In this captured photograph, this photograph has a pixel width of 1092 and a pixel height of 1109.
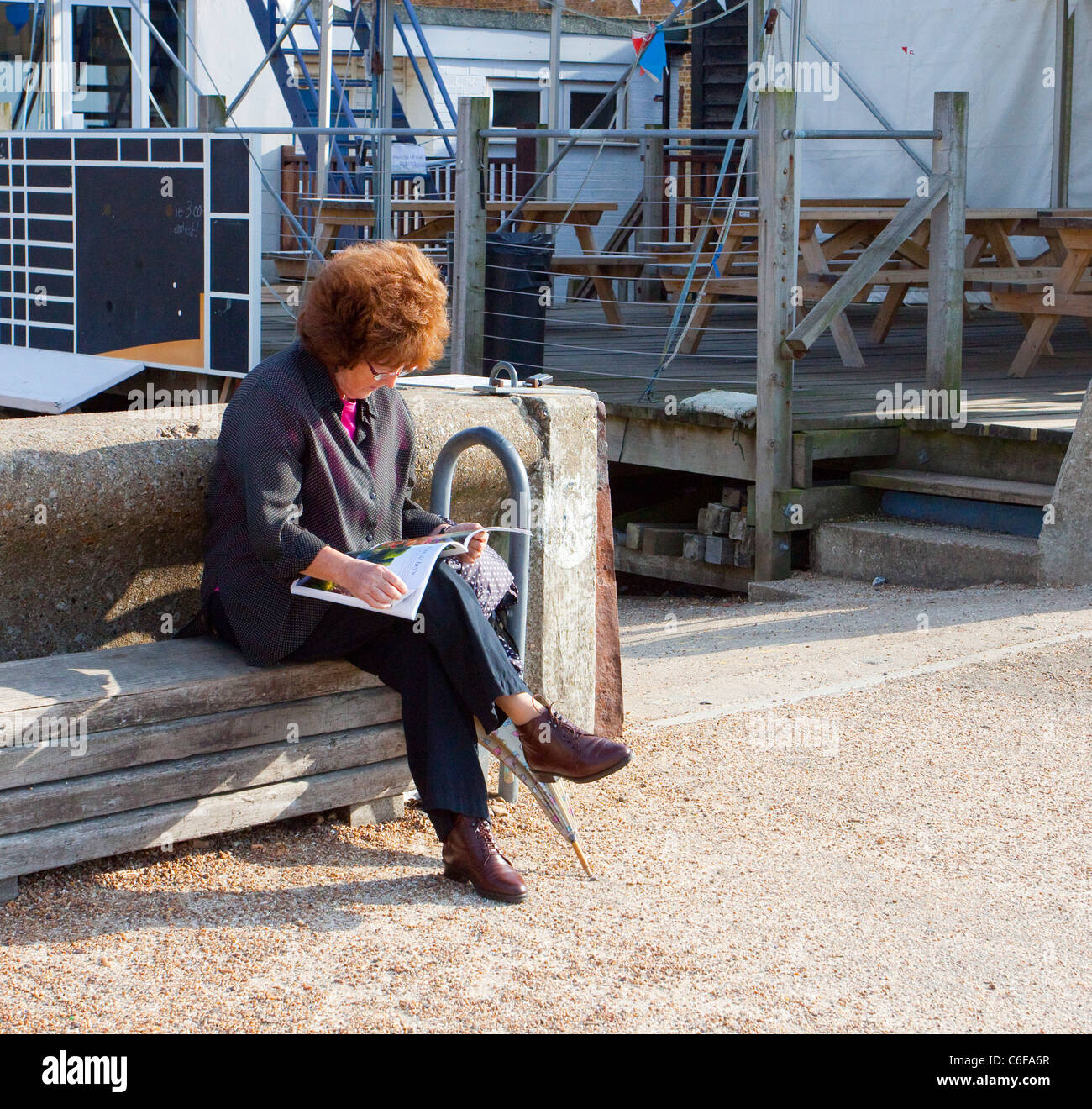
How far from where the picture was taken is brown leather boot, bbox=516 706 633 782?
3.02 metres

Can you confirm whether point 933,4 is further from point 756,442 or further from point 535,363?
point 756,442

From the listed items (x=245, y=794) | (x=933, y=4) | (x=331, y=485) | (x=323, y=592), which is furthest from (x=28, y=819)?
(x=933, y=4)

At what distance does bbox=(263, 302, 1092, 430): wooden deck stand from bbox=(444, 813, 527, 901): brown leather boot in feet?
14.1

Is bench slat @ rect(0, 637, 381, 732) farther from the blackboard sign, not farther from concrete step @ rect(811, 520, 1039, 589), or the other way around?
the blackboard sign

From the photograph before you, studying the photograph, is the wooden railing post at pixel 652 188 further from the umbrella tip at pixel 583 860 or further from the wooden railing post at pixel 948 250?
the umbrella tip at pixel 583 860

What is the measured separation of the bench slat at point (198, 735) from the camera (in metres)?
2.65

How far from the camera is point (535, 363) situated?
8.27 metres

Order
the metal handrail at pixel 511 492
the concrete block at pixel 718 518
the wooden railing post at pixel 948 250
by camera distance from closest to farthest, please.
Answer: the metal handrail at pixel 511 492
the wooden railing post at pixel 948 250
the concrete block at pixel 718 518

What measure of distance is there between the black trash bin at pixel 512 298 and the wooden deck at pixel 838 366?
174 millimetres

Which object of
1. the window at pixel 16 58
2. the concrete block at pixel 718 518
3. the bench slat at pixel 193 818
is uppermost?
Result: the window at pixel 16 58

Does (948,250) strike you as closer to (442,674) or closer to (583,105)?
(442,674)

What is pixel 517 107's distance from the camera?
63.1 feet

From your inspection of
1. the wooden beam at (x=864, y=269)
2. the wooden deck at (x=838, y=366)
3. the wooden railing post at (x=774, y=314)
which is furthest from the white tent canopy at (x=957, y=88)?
the wooden railing post at (x=774, y=314)
